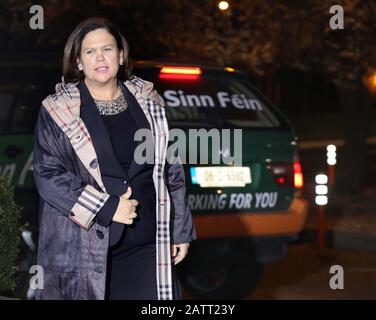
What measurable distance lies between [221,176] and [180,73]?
0.81 m

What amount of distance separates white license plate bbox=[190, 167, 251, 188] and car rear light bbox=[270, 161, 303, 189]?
0.25m

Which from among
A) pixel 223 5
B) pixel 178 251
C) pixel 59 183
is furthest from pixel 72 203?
pixel 223 5

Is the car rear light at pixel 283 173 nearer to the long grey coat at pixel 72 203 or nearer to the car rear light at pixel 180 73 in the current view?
the car rear light at pixel 180 73

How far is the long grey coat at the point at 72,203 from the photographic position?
4.66 meters

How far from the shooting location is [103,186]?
4727mm

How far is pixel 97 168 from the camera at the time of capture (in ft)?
15.4

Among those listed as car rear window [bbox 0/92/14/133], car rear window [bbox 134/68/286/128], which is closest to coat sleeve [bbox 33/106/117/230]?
car rear window [bbox 134/68/286/128]

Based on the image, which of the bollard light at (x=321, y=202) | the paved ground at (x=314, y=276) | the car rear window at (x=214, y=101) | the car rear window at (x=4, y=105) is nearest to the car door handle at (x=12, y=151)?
the car rear window at (x=4, y=105)

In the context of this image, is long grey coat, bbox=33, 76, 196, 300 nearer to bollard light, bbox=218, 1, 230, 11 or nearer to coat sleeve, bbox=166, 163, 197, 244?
coat sleeve, bbox=166, 163, 197, 244

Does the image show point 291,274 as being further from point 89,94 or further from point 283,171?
point 89,94

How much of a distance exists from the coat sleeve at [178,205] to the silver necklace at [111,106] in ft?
1.09

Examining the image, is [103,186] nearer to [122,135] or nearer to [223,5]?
[122,135]
